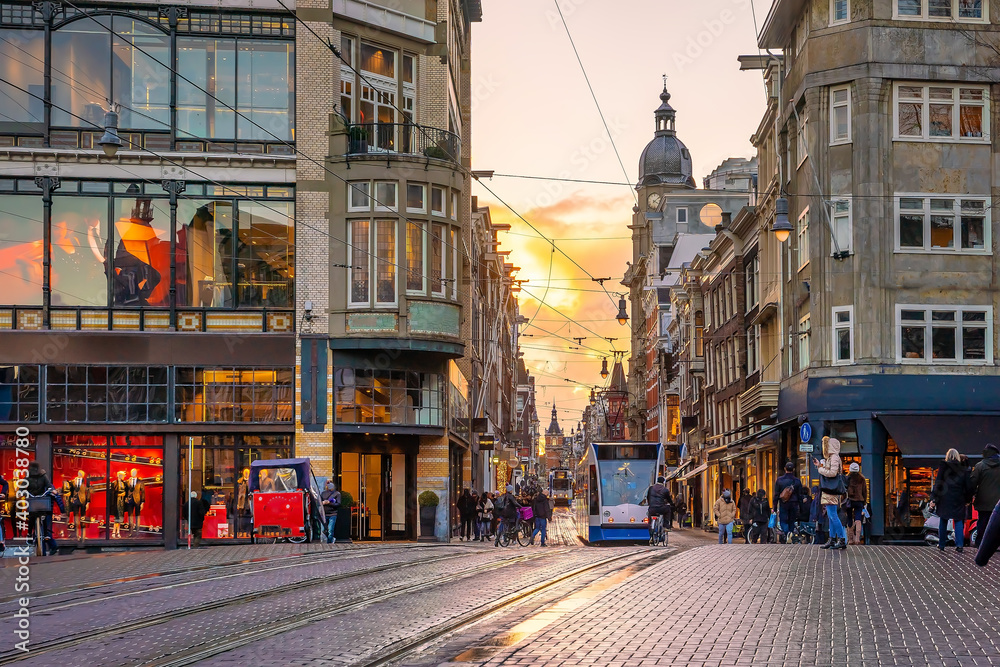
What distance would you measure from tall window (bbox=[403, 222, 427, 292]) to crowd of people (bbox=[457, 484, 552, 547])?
6.41 m

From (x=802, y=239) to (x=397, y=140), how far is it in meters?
12.6

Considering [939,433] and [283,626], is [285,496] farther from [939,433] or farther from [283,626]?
[283,626]

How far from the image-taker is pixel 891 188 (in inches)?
1442

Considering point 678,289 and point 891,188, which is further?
point 678,289

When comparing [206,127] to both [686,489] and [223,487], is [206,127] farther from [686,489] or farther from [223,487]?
[686,489]

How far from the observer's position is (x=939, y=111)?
3688cm

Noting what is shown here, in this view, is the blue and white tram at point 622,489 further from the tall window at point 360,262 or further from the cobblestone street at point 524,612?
the cobblestone street at point 524,612

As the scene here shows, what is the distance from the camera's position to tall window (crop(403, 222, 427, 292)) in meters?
37.6

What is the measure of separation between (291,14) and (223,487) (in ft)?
44.0

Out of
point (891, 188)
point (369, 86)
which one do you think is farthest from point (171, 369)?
point (891, 188)

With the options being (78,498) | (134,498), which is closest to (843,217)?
(134,498)

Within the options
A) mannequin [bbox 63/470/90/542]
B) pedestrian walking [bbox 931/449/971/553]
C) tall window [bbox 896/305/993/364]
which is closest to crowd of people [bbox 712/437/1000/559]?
pedestrian walking [bbox 931/449/971/553]

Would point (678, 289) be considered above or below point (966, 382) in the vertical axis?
above

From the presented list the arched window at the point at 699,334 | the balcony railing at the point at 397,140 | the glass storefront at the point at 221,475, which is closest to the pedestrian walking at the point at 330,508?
the glass storefront at the point at 221,475
